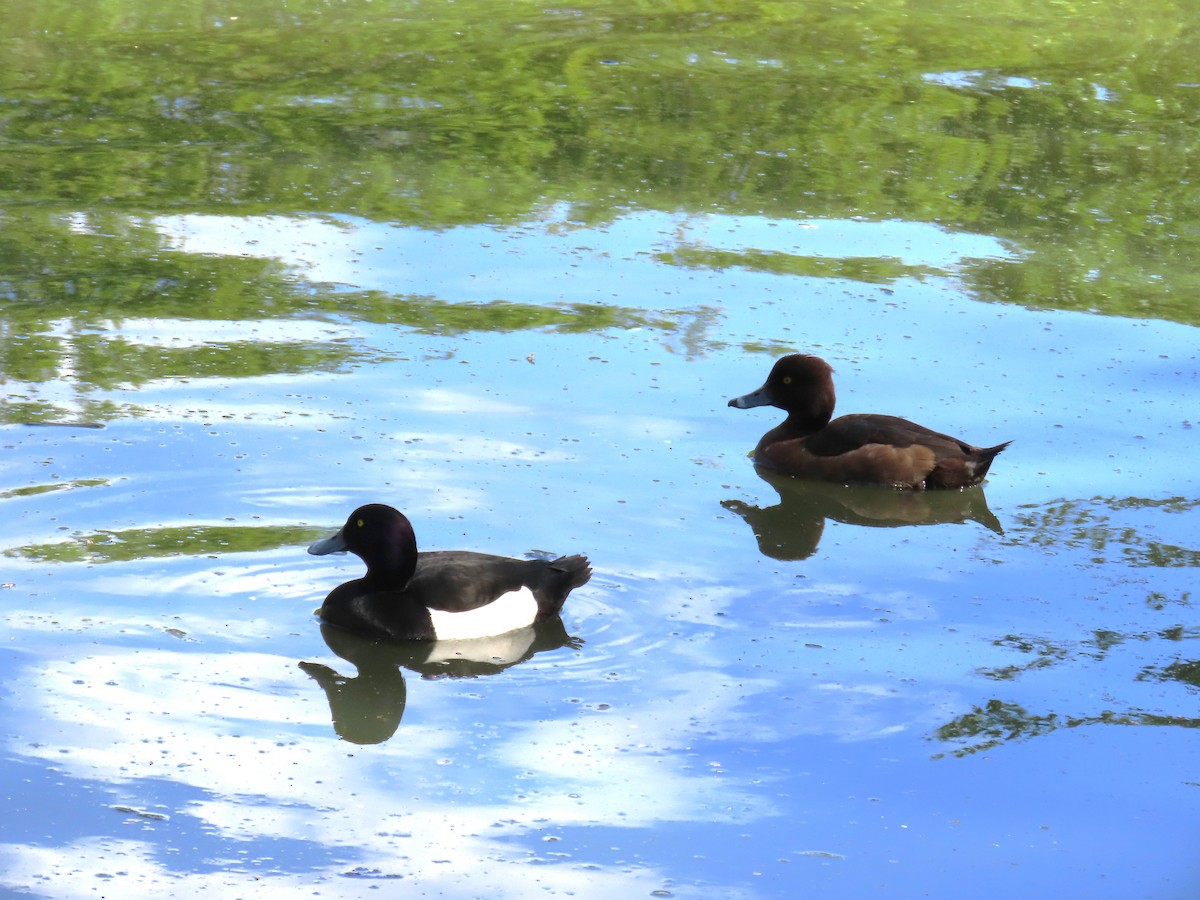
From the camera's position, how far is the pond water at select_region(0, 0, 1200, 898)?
5.94m

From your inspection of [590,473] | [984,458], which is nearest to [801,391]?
[984,458]

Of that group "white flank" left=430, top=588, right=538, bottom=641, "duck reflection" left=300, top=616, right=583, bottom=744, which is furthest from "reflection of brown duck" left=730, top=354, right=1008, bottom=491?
"white flank" left=430, top=588, right=538, bottom=641

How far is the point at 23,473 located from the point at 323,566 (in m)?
1.65

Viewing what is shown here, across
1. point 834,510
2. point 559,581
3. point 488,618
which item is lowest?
point 834,510

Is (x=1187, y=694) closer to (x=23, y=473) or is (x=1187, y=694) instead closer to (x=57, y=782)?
(x=57, y=782)

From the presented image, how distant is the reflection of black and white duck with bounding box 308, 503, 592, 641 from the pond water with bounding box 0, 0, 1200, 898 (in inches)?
6.1

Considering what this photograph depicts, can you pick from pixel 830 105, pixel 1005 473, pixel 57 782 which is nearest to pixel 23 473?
pixel 57 782

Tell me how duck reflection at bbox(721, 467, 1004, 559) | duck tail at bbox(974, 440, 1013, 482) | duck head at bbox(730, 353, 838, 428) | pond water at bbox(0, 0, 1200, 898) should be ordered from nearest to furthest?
1. pond water at bbox(0, 0, 1200, 898)
2. duck reflection at bbox(721, 467, 1004, 559)
3. duck tail at bbox(974, 440, 1013, 482)
4. duck head at bbox(730, 353, 838, 428)

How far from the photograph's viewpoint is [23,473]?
8477 millimetres

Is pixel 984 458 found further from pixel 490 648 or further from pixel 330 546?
pixel 330 546

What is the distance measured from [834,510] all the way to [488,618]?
8.41 feet

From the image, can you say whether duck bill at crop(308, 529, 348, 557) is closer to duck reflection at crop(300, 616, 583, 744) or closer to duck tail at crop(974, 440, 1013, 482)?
duck reflection at crop(300, 616, 583, 744)

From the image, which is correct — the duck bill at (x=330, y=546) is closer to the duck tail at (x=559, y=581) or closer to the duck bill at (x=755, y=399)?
the duck tail at (x=559, y=581)

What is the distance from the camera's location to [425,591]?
288 inches
